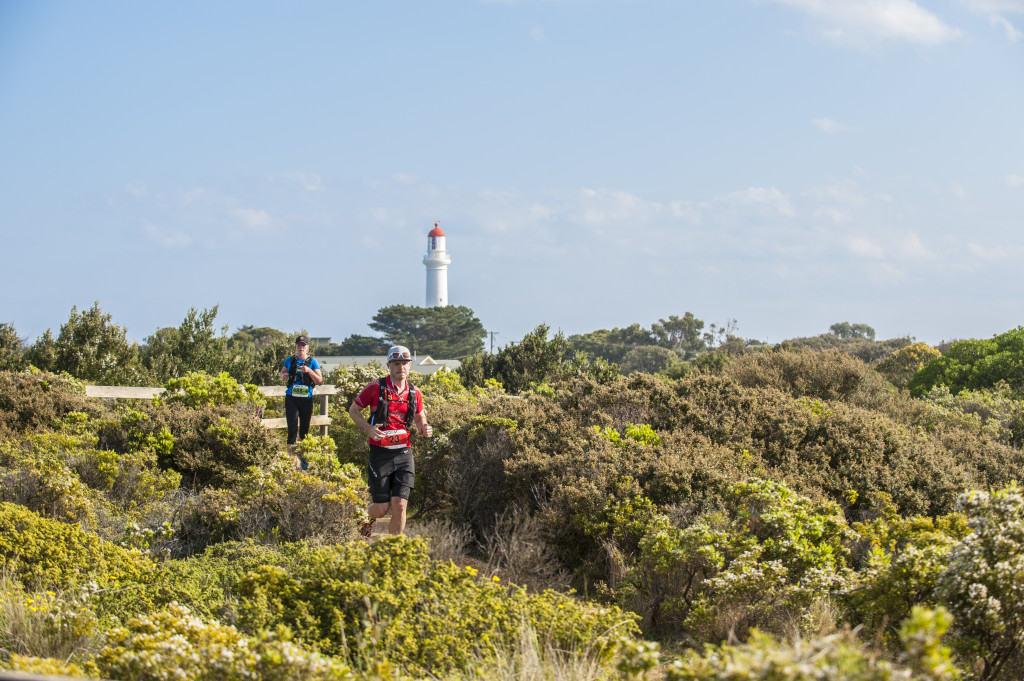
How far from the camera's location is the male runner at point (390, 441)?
265 inches

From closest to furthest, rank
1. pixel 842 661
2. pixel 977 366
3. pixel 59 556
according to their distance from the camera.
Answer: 1. pixel 842 661
2. pixel 59 556
3. pixel 977 366

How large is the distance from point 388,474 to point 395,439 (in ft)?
0.99

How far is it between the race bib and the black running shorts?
0.04m

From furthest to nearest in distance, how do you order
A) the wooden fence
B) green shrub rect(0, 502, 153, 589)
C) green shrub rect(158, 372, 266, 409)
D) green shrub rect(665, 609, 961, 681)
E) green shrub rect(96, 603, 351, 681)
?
green shrub rect(158, 372, 266, 409), the wooden fence, green shrub rect(0, 502, 153, 589), green shrub rect(96, 603, 351, 681), green shrub rect(665, 609, 961, 681)

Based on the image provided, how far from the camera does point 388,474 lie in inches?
267

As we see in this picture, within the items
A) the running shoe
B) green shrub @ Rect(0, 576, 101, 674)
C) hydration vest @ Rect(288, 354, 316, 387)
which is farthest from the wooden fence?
green shrub @ Rect(0, 576, 101, 674)

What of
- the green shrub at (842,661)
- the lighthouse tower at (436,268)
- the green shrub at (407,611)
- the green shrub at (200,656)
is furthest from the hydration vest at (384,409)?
the lighthouse tower at (436,268)

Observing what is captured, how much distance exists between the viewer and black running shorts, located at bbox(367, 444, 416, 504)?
266 inches

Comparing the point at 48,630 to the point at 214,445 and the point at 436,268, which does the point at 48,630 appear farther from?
the point at 436,268

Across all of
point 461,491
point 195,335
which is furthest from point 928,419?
point 195,335

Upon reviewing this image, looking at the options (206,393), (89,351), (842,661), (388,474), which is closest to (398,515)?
(388,474)

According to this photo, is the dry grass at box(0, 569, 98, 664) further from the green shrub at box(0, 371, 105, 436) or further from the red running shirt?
the green shrub at box(0, 371, 105, 436)

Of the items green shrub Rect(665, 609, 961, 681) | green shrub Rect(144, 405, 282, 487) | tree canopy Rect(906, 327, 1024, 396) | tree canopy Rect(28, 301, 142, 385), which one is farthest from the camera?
tree canopy Rect(906, 327, 1024, 396)

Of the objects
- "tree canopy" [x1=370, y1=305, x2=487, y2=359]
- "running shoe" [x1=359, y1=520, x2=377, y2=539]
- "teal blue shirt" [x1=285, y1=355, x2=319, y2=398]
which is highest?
"tree canopy" [x1=370, y1=305, x2=487, y2=359]
